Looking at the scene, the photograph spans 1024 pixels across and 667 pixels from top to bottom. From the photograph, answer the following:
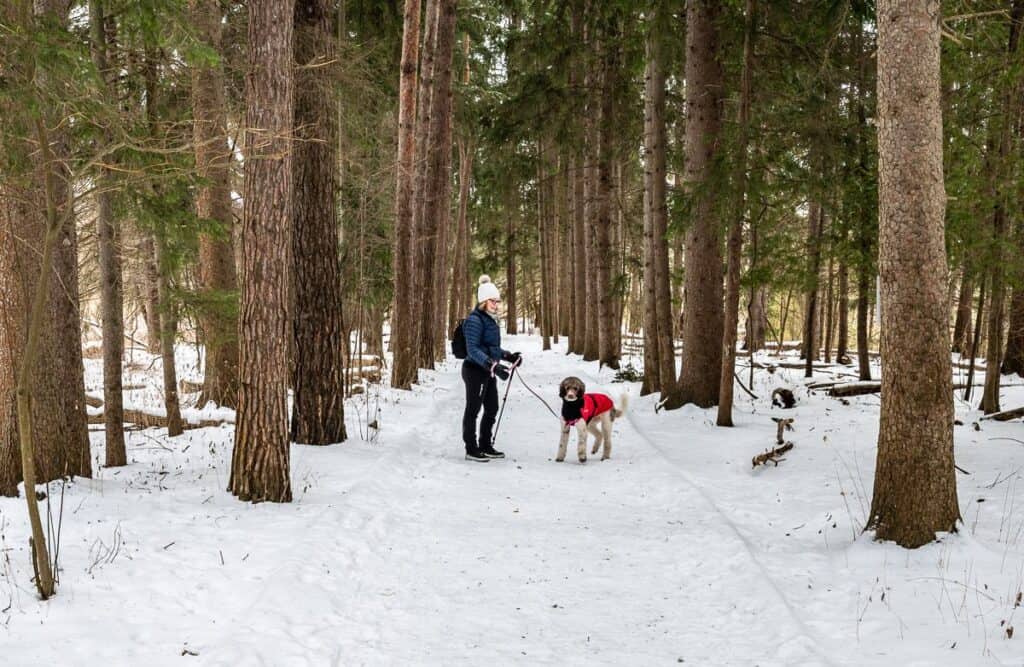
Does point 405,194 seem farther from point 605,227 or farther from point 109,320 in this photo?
point 109,320

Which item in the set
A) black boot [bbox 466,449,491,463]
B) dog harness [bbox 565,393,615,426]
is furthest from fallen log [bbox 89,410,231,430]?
dog harness [bbox 565,393,615,426]

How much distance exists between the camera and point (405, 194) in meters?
14.5

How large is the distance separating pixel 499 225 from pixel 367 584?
3076 centimetres

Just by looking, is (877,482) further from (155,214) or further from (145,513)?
(155,214)

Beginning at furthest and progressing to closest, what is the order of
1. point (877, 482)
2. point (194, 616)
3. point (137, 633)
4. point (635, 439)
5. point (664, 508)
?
point (635, 439)
point (664, 508)
point (877, 482)
point (194, 616)
point (137, 633)

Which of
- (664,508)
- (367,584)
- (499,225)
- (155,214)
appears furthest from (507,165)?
(367,584)

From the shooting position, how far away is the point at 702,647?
398cm

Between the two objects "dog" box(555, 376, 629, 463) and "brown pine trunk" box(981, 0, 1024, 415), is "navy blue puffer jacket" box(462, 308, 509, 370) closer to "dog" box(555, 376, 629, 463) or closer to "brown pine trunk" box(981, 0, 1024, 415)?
"dog" box(555, 376, 629, 463)

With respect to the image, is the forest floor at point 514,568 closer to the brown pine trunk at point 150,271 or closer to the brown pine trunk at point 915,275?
the brown pine trunk at point 915,275

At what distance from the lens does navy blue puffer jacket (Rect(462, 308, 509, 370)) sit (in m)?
8.81

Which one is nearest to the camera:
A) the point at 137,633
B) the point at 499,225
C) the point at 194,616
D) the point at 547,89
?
the point at 137,633

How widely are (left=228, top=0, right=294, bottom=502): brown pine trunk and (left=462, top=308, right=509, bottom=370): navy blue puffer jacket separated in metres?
2.95

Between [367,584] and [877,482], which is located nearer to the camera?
[367,584]

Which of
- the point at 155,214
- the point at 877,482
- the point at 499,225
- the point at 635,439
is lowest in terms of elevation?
the point at 635,439
